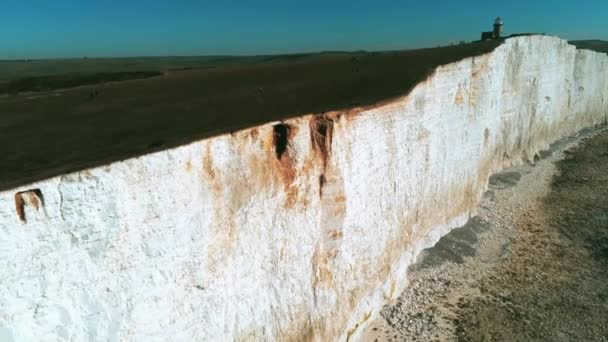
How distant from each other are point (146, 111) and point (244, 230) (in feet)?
9.98

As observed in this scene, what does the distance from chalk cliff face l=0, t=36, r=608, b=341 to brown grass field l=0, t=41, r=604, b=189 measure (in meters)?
0.33

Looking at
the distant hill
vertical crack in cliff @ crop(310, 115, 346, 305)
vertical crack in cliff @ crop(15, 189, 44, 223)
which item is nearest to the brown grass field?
vertical crack in cliff @ crop(15, 189, 44, 223)

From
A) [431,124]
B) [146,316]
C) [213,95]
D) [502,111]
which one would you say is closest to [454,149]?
[431,124]

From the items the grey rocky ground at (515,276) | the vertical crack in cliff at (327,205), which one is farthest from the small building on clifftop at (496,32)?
the vertical crack in cliff at (327,205)

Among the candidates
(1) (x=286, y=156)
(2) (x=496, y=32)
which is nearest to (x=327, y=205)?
(1) (x=286, y=156)

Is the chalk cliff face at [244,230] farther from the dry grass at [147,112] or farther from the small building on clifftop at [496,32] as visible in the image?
the small building on clifftop at [496,32]

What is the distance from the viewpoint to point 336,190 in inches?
290

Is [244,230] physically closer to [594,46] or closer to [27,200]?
[27,200]

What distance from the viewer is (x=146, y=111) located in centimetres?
763

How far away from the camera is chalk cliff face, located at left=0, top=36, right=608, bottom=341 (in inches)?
170

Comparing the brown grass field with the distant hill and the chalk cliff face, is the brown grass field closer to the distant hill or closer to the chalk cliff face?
the chalk cliff face

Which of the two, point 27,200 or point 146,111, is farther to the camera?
point 146,111

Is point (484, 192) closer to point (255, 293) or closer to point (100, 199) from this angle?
point (255, 293)

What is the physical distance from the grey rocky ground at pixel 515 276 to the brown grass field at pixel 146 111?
14.6 feet
